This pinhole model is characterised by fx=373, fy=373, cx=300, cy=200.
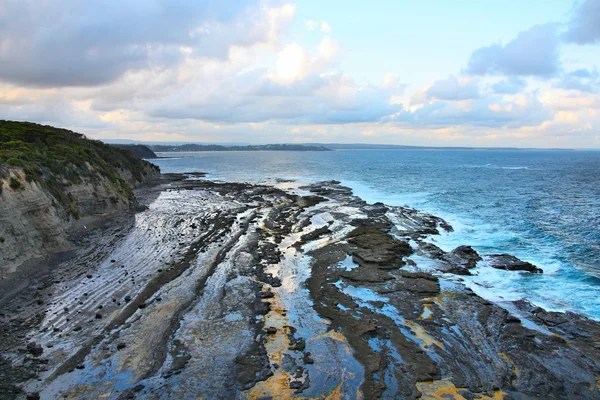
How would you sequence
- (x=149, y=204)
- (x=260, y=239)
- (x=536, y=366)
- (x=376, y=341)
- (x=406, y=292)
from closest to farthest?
1. (x=536, y=366)
2. (x=376, y=341)
3. (x=406, y=292)
4. (x=260, y=239)
5. (x=149, y=204)

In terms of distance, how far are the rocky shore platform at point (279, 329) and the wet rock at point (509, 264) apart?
0.13m

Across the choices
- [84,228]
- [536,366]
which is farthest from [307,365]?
[84,228]

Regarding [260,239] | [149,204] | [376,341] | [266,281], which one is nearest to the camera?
[376,341]

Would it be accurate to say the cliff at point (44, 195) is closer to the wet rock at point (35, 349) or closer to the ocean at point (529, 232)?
the wet rock at point (35, 349)

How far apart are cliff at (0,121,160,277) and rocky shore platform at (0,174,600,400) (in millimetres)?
2250

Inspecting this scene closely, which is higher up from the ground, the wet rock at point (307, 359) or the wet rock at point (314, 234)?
the wet rock at point (314, 234)

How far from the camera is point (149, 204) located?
53.5 metres

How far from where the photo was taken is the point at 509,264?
88.7ft

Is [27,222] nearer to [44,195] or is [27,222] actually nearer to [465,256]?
[44,195]

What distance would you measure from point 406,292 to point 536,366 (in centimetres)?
829

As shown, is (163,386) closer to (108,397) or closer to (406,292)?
(108,397)

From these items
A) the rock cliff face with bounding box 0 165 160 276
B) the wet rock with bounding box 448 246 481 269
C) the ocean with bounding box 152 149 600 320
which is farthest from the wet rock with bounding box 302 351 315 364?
the rock cliff face with bounding box 0 165 160 276

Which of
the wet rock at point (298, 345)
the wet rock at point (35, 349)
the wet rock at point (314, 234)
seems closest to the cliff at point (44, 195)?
the wet rock at point (35, 349)

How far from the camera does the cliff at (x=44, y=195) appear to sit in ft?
80.9
